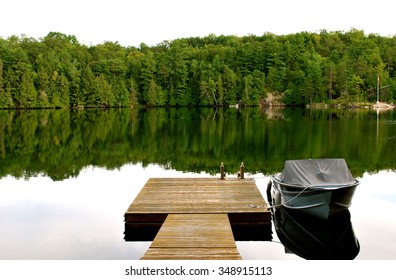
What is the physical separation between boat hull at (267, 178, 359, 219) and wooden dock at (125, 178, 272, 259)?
1.01 metres

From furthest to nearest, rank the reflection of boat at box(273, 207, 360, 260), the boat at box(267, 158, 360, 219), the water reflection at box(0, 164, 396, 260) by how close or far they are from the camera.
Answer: the boat at box(267, 158, 360, 219), the water reflection at box(0, 164, 396, 260), the reflection of boat at box(273, 207, 360, 260)

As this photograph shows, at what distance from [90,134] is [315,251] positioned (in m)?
35.6

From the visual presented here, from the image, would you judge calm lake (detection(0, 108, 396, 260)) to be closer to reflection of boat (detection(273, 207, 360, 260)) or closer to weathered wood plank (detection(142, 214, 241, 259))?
reflection of boat (detection(273, 207, 360, 260))

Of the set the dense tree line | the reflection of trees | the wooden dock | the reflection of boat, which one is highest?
the dense tree line

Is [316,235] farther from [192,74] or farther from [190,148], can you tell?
[192,74]

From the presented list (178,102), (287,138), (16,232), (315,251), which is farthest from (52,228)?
(178,102)

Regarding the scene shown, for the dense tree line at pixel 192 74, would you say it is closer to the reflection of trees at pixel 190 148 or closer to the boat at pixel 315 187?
the reflection of trees at pixel 190 148

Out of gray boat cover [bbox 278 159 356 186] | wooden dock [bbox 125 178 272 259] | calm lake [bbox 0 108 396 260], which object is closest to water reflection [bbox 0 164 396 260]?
calm lake [bbox 0 108 396 260]

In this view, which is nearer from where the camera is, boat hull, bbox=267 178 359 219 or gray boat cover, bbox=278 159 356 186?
boat hull, bbox=267 178 359 219

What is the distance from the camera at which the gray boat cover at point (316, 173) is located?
1564 cm

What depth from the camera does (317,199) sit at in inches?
585

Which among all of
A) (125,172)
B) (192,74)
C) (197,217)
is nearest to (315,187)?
(197,217)

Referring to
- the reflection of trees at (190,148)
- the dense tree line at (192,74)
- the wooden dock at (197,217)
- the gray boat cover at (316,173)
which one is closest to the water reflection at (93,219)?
the wooden dock at (197,217)

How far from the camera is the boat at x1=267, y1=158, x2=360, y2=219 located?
14789mm
